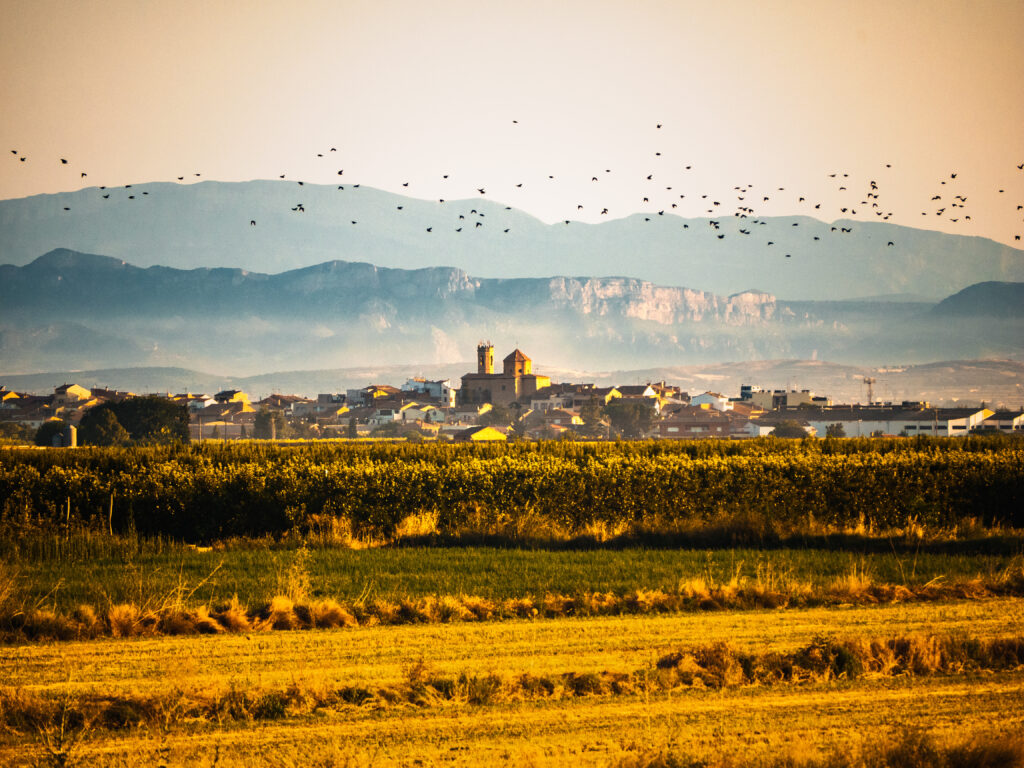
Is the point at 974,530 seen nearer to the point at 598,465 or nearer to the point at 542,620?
the point at 598,465

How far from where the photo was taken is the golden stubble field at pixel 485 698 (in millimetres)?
11258

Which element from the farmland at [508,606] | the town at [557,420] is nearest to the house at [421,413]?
the town at [557,420]

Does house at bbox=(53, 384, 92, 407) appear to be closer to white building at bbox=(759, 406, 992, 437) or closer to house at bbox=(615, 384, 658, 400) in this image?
house at bbox=(615, 384, 658, 400)

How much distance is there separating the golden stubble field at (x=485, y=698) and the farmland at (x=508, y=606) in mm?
56

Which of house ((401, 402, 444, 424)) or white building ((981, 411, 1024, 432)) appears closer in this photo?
white building ((981, 411, 1024, 432))

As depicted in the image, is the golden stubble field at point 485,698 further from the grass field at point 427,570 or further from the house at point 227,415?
the house at point 227,415

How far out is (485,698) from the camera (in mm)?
12867

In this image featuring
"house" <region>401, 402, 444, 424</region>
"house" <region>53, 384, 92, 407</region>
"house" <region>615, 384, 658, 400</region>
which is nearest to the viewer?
"house" <region>53, 384, 92, 407</region>

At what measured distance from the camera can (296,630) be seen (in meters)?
16.7

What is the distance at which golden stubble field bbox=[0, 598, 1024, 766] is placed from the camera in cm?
1126

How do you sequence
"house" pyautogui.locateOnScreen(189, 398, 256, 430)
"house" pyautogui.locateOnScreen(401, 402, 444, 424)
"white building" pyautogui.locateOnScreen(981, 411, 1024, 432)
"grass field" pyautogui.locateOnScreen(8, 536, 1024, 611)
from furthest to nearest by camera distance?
"house" pyautogui.locateOnScreen(401, 402, 444, 424) < "house" pyautogui.locateOnScreen(189, 398, 256, 430) < "white building" pyautogui.locateOnScreen(981, 411, 1024, 432) < "grass field" pyautogui.locateOnScreen(8, 536, 1024, 611)

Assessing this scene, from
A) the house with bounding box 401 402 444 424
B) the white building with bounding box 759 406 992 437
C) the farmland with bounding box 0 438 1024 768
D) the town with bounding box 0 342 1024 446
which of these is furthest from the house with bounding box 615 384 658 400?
the farmland with bounding box 0 438 1024 768

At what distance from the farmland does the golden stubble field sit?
0.06 meters

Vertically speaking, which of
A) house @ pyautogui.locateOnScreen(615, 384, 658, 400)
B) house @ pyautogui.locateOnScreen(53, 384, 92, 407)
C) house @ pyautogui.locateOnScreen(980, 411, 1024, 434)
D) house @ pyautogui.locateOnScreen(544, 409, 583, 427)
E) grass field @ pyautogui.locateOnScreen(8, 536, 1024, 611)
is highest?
house @ pyautogui.locateOnScreen(53, 384, 92, 407)
